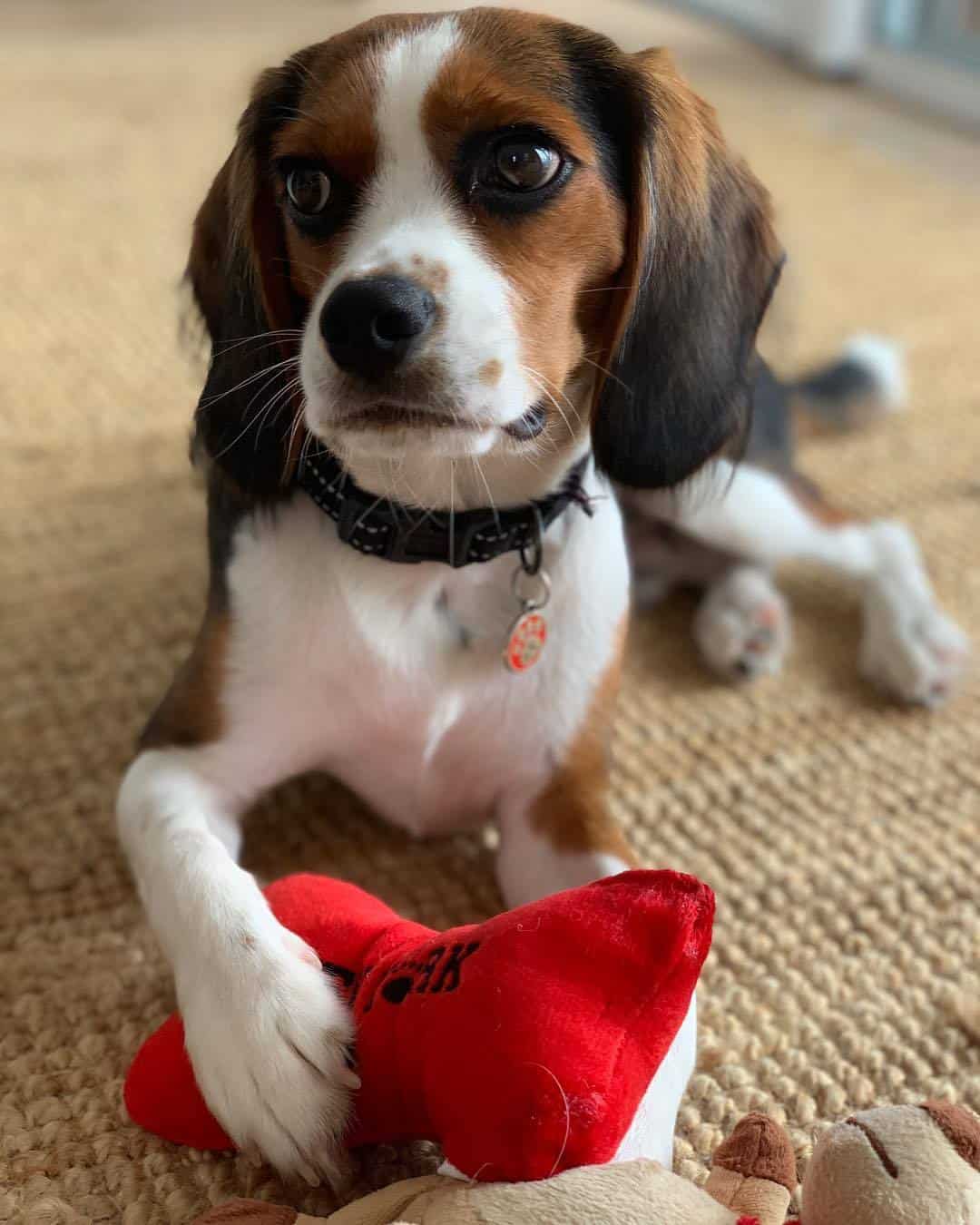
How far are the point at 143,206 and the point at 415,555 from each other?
2431 mm

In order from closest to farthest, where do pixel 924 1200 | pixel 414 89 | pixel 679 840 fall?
pixel 924 1200 < pixel 414 89 < pixel 679 840

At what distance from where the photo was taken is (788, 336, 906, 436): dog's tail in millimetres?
2395

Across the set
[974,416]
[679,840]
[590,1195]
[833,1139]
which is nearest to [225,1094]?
[590,1195]

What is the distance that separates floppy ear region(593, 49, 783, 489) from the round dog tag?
0.56ft

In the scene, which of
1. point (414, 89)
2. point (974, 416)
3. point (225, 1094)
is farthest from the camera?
point (974, 416)

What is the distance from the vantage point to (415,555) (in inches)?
51.8

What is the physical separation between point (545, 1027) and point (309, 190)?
74cm

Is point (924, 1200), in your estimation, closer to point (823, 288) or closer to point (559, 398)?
point (559, 398)

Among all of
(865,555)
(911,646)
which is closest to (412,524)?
(911,646)

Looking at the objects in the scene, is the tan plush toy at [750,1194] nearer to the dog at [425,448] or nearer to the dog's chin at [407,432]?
the dog at [425,448]

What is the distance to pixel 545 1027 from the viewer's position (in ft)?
2.91

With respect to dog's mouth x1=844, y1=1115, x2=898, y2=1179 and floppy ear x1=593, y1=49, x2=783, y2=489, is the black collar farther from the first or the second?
dog's mouth x1=844, y1=1115, x2=898, y2=1179

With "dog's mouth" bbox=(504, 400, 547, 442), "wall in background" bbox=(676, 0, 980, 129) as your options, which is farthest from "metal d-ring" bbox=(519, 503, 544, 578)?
"wall in background" bbox=(676, 0, 980, 129)

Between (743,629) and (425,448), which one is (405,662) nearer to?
(425,448)
